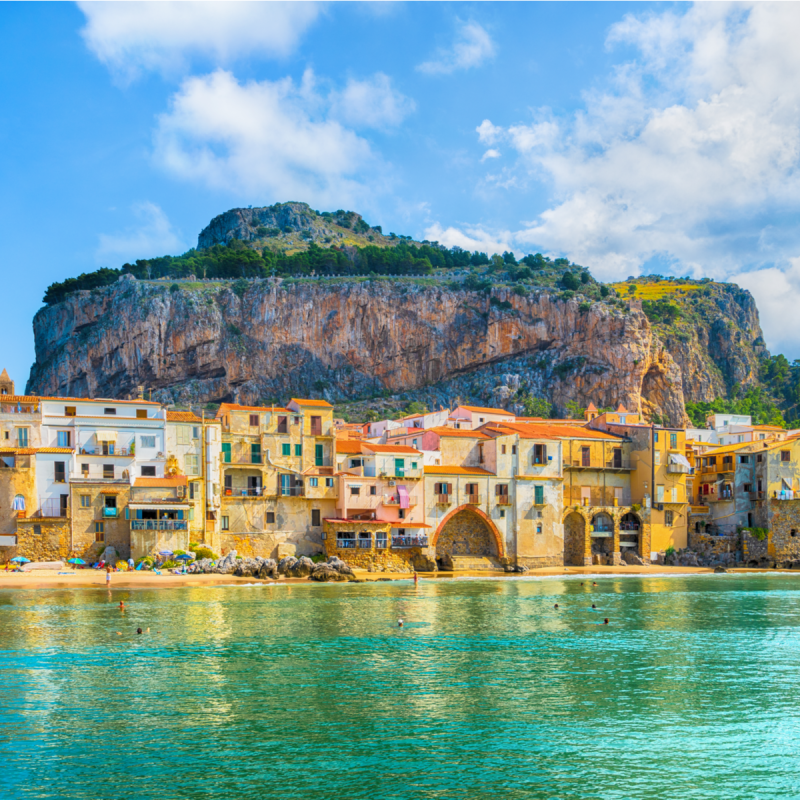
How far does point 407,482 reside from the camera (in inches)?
2768

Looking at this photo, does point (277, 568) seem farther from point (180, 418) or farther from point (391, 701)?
point (391, 701)

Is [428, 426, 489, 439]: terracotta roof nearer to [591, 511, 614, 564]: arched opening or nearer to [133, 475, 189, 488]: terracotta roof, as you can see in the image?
[591, 511, 614, 564]: arched opening

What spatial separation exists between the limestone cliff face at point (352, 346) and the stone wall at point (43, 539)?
306ft

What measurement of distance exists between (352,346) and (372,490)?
9477 cm

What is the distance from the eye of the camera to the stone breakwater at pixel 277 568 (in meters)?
61.1

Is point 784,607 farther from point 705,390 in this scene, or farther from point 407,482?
point 705,390

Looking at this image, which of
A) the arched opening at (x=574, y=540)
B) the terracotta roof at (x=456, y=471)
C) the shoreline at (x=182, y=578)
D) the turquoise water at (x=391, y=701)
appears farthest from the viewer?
the arched opening at (x=574, y=540)

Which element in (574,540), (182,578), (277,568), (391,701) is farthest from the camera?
(574,540)

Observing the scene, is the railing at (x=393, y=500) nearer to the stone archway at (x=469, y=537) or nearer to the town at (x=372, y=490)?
the town at (x=372, y=490)

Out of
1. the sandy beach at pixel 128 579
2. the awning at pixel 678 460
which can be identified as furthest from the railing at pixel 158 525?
the awning at pixel 678 460

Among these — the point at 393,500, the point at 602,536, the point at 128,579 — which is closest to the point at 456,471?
the point at 393,500

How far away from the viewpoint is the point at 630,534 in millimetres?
80125

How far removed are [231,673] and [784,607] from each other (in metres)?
35.4

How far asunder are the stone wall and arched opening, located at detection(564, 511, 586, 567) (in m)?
42.2
